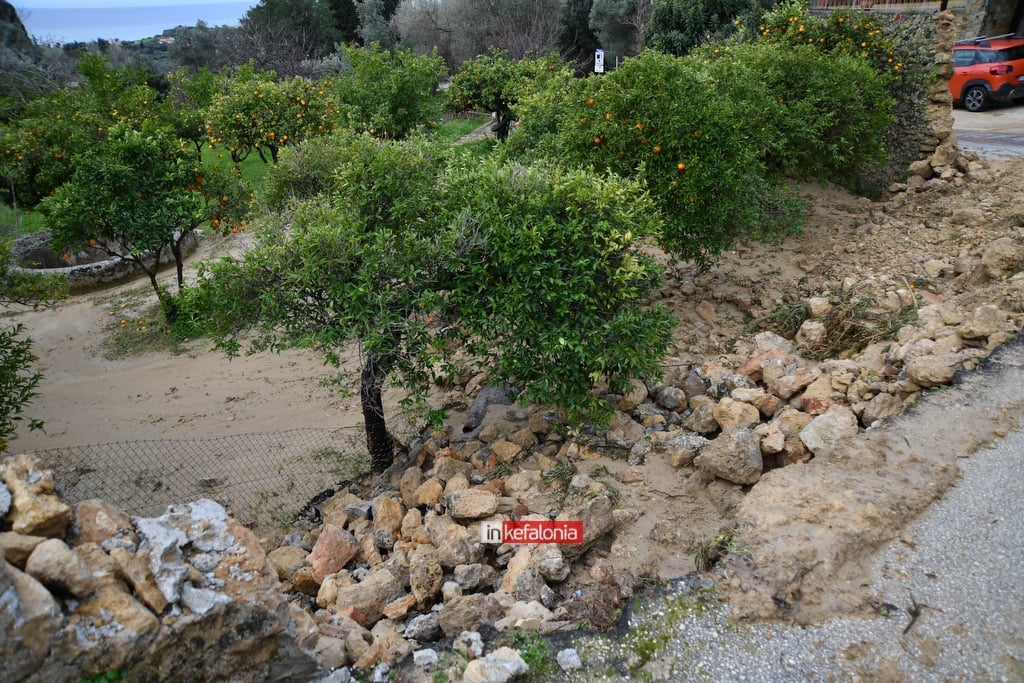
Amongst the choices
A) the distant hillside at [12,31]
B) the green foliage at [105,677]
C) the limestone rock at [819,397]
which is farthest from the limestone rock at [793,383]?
the distant hillside at [12,31]

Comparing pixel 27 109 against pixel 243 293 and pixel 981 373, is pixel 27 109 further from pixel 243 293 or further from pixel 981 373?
pixel 981 373

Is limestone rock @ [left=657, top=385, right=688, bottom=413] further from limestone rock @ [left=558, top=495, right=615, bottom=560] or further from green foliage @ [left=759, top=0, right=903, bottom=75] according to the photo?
green foliage @ [left=759, top=0, right=903, bottom=75]

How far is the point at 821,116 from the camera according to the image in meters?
11.4

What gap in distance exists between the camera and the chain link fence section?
714cm

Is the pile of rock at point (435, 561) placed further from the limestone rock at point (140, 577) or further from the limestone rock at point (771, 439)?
the limestone rock at point (771, 439)

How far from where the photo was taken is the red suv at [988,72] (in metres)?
17.5

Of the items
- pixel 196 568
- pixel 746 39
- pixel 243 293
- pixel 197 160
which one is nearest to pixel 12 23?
pixel 197 160

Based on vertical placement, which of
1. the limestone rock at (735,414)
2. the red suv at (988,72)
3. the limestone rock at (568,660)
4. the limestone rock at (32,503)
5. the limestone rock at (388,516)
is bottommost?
the limestone rock at (388,516)

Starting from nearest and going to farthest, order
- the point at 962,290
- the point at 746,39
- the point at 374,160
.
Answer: the point at 374,160
the point at 962,290
the point at 746,39

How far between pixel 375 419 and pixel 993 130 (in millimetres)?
15634

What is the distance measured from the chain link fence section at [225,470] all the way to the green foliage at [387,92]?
9.50 meters

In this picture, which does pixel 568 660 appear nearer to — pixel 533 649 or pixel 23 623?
pixel 533 649

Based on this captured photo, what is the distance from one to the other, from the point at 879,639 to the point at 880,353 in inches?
153

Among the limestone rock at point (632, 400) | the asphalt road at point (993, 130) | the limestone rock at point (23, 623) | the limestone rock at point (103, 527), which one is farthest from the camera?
the asphalt road at point (993, 130)
